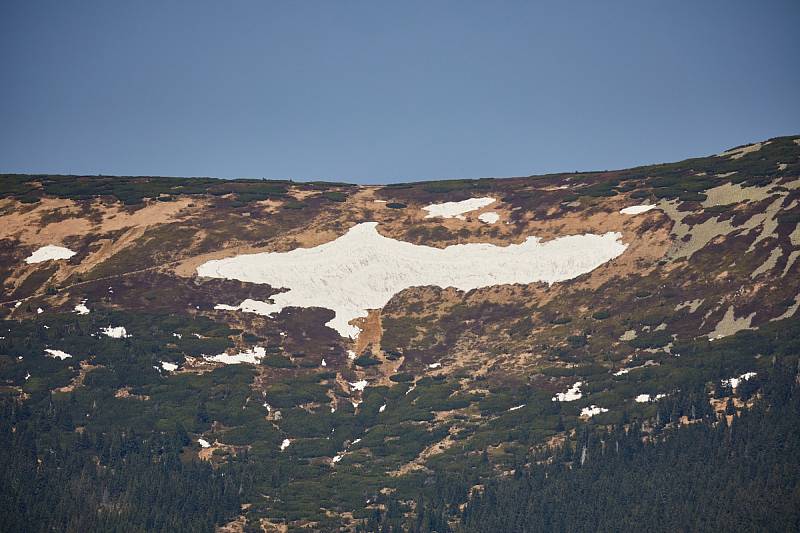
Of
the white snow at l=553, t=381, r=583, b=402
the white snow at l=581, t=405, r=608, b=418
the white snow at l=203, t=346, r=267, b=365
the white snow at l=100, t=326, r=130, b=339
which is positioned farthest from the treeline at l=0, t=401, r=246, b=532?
the white snow at l=581, t=405, r=608, b=418

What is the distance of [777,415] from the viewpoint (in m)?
155

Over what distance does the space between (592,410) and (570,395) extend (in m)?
6.68

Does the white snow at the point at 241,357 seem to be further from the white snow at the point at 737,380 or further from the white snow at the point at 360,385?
the white snow at the point at 737,380

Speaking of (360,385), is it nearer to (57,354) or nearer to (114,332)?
(114,332)

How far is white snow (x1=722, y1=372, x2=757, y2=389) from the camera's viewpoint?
538 ft

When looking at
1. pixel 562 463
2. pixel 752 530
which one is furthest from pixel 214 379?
pixel 752 530

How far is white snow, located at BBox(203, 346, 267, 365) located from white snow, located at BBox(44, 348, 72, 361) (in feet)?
62.1

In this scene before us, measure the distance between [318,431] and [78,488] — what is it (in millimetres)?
34696

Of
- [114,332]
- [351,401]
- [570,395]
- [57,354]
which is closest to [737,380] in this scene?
[570,395]

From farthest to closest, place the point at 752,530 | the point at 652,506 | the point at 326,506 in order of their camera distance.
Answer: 1. the point at 326,506
2. the point at 652,506
3. the point at 752,530

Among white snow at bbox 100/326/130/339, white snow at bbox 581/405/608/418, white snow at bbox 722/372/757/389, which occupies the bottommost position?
white snow at bbox 581/405/608/418

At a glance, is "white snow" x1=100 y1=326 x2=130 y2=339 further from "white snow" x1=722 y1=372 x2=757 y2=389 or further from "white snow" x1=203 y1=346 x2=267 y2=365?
"white snow" x1=722 y1=372 x2=757 y2=389

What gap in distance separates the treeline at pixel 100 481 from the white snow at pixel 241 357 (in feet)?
68.4

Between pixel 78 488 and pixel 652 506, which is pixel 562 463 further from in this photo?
Answer: pixel 78 488
